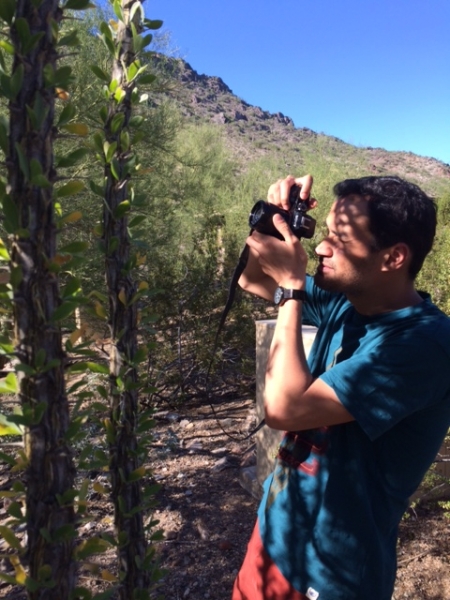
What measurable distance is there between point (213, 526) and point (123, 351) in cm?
201

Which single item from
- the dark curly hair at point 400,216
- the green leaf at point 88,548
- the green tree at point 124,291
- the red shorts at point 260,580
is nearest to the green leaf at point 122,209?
the green tree at point 124,291

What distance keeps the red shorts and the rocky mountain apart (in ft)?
85.1

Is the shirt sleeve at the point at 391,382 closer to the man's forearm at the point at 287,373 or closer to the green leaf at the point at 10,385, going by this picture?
the man's forearm at the point at 287,373

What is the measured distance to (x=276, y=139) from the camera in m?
37.8

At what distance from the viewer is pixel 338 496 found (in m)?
1.16

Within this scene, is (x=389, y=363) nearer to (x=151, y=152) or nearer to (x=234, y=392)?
(x=234, y=392)

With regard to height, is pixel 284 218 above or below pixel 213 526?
above

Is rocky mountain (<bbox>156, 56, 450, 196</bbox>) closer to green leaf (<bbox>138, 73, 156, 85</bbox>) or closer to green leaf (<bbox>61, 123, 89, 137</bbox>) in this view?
green leaf (<bbox>138, 73, 156, 85</bbox>)

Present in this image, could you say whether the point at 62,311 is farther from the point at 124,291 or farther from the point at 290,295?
the point at 290,295

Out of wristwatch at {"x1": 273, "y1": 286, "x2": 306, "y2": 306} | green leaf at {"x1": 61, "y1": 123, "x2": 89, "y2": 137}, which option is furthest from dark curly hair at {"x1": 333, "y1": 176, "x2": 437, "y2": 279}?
green leaf at {"x1": 61, "y1": 123, "x2": 89, "y2": 137}

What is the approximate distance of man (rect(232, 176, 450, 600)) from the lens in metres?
1.09

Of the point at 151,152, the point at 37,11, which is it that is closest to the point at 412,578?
the point at 37,11

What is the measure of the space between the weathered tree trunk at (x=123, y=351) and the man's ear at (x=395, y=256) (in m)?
0.60

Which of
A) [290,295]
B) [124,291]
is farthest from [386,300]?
[124,291]
